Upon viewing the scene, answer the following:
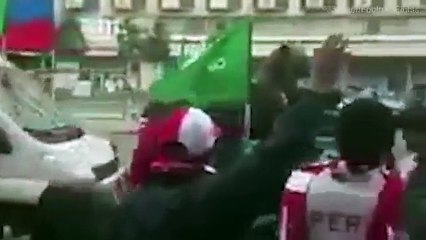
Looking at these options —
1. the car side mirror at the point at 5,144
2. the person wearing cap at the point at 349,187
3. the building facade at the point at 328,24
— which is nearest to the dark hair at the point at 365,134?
the person wearing cap at the point at 349,187

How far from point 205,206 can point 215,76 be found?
3.54 feet

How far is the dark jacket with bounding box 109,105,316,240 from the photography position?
2.06 meters

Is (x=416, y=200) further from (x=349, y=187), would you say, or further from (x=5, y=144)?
(x=5, y=144)

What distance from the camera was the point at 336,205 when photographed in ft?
6.84

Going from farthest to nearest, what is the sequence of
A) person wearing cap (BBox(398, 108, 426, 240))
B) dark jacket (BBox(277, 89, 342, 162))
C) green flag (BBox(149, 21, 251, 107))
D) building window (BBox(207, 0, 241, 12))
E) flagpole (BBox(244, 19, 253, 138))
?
building window (BBox(207, 0, 241, 12)) < green flag (BBox(149, 21, 251, 107)) < flagpole (BBox(244, 19, 253, 138)) < dark jacket (BBox(277, 89, 342, 162)) < person wearing cap (BBox(398, 108, 426, 240))

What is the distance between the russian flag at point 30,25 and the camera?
3994mm

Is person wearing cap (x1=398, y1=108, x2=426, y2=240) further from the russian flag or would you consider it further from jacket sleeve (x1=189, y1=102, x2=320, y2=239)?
the russian flag

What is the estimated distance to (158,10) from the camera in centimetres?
395

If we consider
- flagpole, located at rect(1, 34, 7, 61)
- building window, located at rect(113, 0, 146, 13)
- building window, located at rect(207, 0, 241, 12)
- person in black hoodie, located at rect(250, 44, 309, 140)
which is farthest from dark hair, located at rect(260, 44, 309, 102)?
flagpole, located at rect(1, 34, 7, 61)

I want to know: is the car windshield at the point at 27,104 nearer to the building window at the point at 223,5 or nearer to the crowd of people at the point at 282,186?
the building window at the point at 223,5

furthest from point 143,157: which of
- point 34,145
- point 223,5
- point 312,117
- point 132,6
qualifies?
point 34,145

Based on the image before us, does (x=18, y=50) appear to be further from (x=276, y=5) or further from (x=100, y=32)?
(x=276, y=5)

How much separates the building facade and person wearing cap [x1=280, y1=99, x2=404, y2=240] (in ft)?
3.74

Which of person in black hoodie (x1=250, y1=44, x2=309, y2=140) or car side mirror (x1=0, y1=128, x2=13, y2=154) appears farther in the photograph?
Result: car side mirror (x1=0, y1=128, x2=13, y2=154)
